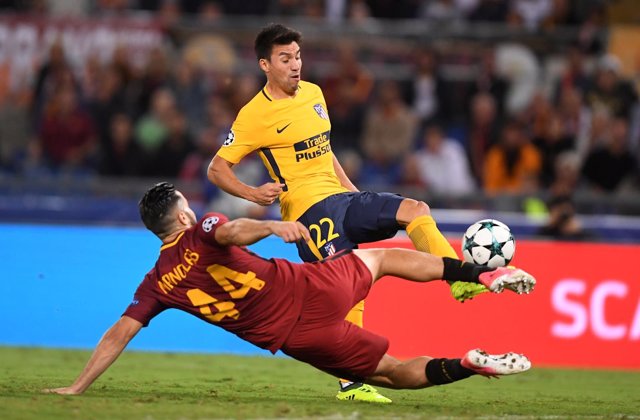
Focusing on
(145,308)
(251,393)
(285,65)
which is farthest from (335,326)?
(285,65)

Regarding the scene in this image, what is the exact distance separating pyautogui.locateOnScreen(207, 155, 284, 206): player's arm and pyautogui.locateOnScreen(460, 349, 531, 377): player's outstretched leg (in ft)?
6.00

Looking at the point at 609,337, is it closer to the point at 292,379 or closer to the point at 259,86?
the point at 292,379

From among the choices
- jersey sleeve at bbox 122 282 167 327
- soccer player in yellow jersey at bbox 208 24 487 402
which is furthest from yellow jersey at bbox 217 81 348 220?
jersey sleeve at bbox 122 282 167 327

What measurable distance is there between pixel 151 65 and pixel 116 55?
60 cm

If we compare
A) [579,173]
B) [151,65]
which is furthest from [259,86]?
[579,173]

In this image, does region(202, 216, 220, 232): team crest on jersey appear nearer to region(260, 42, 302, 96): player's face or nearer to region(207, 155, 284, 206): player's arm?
region(207, 155, 284, 206): player's arm

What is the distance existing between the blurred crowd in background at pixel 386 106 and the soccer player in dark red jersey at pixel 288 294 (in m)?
7.26

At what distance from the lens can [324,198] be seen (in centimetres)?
903

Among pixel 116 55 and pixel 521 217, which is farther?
pixel 116 55

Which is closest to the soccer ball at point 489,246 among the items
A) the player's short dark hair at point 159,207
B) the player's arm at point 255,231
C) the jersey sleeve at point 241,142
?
the jersey sleeve at point 241,142

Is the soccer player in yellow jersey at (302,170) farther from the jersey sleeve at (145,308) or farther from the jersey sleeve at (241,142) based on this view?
the jersey sleeve at (145,308)

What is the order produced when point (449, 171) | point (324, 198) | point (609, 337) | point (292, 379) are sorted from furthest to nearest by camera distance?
point (449, 171), point (609, 337), point (292, 379), point (324, 198)

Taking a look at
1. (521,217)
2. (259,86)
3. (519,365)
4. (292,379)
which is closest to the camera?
(519,365)

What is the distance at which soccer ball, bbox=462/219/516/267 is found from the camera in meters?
8.70
